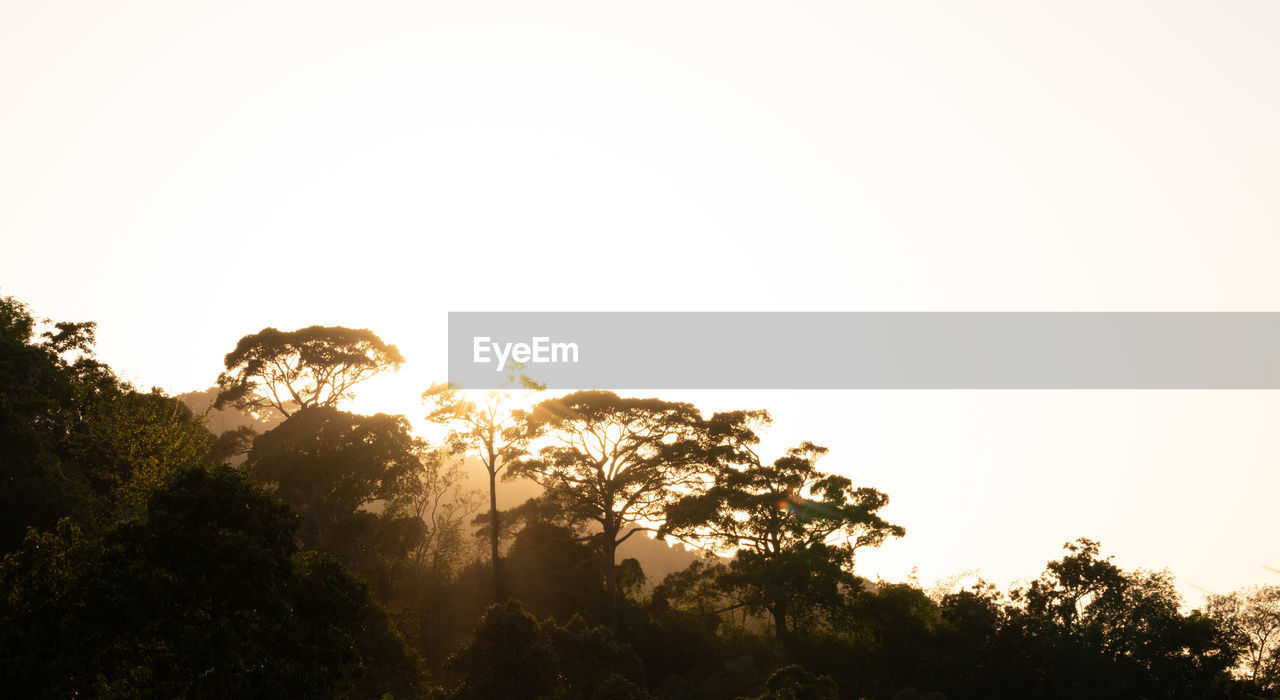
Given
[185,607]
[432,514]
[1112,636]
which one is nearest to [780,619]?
[1112,636]

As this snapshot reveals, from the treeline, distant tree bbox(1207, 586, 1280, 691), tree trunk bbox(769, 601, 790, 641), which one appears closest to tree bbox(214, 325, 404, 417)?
the treeline

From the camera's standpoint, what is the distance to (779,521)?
50.8 m

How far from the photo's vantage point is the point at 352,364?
2092 inches

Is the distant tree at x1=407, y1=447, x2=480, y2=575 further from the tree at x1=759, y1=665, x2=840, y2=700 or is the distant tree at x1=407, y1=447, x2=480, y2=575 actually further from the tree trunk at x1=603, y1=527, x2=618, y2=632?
the tree at x1=759, y1=665, x2=840, y2=700

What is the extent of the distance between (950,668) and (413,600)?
93.2 ft

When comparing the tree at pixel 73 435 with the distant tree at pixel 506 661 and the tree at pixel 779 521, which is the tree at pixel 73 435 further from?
the tree at pixel 779 521

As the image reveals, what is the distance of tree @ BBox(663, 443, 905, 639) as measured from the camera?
157 feet

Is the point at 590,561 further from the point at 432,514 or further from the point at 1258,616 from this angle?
the point at 1258,616

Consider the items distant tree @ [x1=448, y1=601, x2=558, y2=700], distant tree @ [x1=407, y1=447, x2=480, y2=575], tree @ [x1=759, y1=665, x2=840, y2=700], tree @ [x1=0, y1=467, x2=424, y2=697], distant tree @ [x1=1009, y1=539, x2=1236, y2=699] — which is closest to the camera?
tree @ [x1=0, y1=467, x2=424, y2=697]

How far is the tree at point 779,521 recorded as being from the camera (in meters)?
47.9

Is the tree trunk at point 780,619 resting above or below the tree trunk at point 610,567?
below

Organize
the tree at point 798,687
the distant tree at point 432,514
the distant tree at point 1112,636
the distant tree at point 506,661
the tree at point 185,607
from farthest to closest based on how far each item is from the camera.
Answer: the distant tree at point 432,514, the distant tree at point 1112,636, the distant tree at point 506,661, the tree at point 798,687, the tree at point 185,607

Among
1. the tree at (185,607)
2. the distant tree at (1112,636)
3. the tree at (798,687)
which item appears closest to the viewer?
the tree at (185,607)

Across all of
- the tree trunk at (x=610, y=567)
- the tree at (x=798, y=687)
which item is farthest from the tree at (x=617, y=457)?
the tree at (x=798, y=687)
